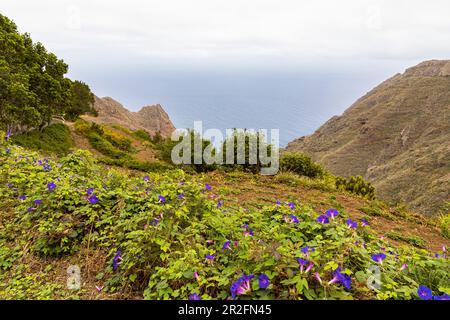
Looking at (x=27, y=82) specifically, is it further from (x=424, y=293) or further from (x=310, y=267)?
(x=424, y=293)

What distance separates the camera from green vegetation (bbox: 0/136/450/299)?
2.27 meters

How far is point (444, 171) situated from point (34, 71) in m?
36.9

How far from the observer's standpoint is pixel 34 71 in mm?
14711

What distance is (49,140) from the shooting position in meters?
16.2

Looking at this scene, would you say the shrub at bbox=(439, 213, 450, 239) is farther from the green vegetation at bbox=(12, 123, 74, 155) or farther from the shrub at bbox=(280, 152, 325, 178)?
the green vegetation at bbox=(12, 123, 74, 155)

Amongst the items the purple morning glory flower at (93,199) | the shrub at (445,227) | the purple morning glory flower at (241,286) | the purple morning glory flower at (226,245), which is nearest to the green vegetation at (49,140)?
the purple morning glory flower at (93,199)

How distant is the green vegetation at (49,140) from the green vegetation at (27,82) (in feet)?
1.66

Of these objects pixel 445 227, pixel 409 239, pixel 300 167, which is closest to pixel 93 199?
pixel 409 239

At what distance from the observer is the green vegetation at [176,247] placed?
227cm

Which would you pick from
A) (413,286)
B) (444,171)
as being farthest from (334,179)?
(444,171)

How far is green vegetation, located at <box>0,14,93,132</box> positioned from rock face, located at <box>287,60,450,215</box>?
28.1 m

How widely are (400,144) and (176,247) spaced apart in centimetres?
5768

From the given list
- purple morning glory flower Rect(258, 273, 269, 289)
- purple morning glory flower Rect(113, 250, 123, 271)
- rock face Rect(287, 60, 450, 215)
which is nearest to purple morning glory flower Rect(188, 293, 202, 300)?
purple morning glory flower Rect(258, 273, 269, 289)
